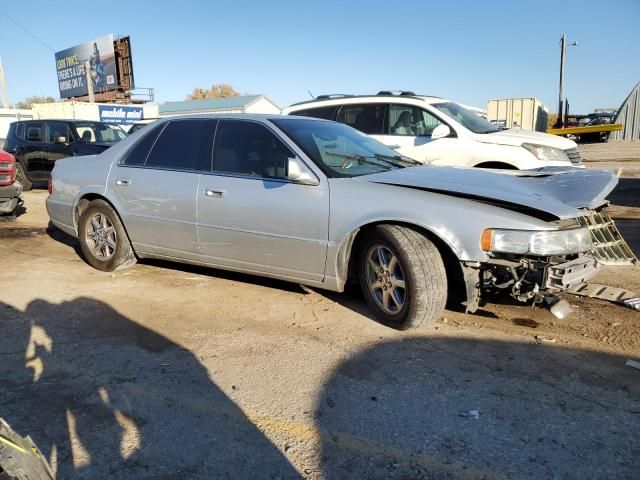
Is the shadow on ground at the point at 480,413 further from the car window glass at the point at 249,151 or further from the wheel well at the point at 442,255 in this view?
the car window glass at the point at 249,151

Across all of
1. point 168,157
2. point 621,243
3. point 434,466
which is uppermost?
point 168,157

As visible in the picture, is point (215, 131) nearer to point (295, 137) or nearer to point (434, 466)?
point (295, 137)

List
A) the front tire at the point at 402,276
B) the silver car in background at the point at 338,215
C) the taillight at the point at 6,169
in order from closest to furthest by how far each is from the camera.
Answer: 1. the silver car in background at the point at 338,215
2. the front tire at the point at 402,276
3. the taillight at the point at 6,169

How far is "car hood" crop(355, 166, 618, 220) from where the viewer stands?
3.56 metres

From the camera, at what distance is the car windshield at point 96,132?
1247 centimetres

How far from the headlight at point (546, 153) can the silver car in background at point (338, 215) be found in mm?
2327

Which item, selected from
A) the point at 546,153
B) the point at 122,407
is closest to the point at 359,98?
the point at 546,153

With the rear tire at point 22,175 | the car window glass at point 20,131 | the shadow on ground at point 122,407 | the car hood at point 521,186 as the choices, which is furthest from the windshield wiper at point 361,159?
the car window glass at point 20,131

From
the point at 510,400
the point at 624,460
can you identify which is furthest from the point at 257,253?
the point at 624,460

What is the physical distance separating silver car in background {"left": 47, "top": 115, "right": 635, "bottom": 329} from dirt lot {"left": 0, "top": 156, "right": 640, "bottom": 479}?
1.24 ft

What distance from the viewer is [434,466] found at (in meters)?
2.38

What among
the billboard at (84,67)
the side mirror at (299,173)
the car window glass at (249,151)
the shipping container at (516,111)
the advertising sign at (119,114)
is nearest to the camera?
the side mirror at (299,173)

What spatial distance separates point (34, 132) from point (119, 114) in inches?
938

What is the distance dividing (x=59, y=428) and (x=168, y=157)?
2.89m
